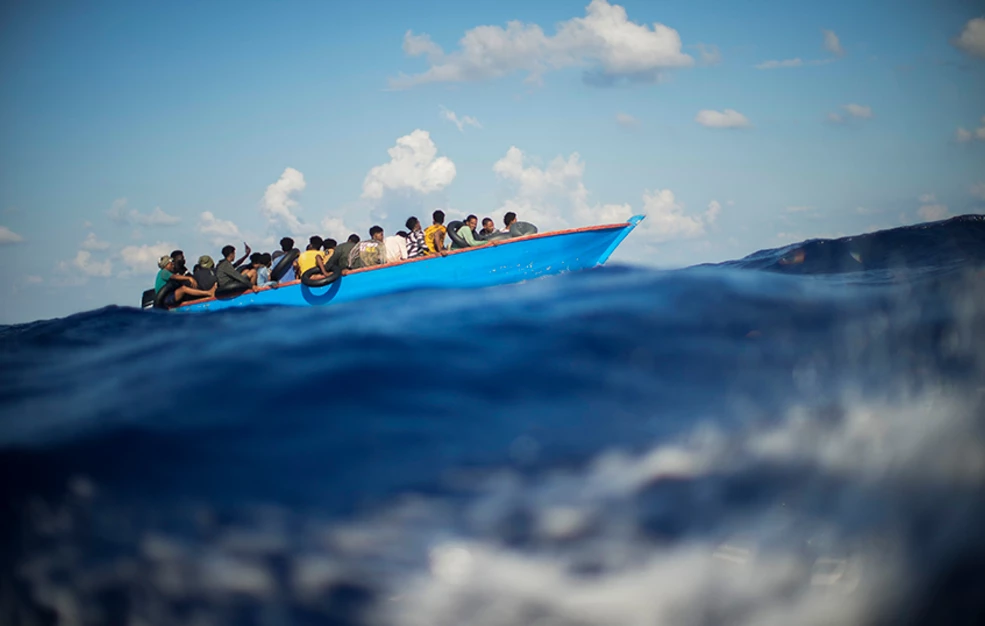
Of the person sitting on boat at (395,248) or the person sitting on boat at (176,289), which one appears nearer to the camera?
the person sitting on boat at (176,289)

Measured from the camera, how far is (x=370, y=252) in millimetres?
13273

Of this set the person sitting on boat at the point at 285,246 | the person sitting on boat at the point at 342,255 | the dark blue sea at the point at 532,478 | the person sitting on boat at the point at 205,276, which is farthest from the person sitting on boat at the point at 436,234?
the dark blue sea at the point at 532,478

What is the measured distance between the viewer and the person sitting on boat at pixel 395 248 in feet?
43.9

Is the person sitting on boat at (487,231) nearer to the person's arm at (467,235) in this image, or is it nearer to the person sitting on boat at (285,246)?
the person's arm at (467,235)

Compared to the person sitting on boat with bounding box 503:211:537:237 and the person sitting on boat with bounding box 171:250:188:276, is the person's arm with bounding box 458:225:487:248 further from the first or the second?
the person sitting on boat with bounding box 171:250:188:276

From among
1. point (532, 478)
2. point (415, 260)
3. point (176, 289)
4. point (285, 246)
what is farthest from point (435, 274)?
point (532, 478)

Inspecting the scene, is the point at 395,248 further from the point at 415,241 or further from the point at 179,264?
the point at 179,264

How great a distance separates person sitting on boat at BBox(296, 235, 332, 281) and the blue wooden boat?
27 cm

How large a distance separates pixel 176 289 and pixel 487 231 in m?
6.96

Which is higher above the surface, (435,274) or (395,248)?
(395,248)

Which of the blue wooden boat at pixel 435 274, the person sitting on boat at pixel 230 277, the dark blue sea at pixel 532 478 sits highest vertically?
the person sitting on boat at pixel 230 277

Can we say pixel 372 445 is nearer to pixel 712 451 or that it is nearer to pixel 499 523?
pixel 499 523

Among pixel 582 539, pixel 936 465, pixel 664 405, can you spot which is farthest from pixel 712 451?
pixel 936 465

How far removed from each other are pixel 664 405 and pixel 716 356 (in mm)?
737
